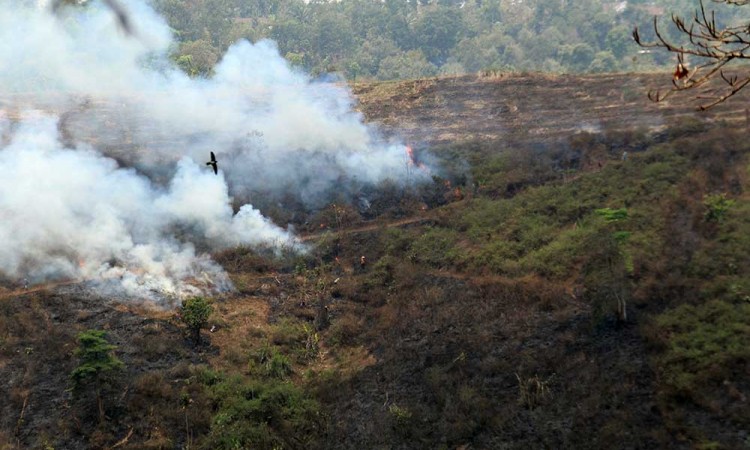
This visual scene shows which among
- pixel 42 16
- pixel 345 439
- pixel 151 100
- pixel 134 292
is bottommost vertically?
pixel 345 439

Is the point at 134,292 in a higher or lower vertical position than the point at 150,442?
higher

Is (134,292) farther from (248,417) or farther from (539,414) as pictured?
(539,414)

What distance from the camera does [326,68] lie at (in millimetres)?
54094

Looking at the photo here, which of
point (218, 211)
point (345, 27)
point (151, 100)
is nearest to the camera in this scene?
point (218, 211)

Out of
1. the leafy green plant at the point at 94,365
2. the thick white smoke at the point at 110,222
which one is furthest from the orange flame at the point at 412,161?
the leafy green plant at the point at 94,365

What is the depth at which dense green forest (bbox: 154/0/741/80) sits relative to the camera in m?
55.3

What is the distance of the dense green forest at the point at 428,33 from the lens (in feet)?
181

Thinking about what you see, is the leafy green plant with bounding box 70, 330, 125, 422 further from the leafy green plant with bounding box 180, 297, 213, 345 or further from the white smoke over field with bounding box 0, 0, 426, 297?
the white smoke over field with bounding box 0, 0, 426, 297

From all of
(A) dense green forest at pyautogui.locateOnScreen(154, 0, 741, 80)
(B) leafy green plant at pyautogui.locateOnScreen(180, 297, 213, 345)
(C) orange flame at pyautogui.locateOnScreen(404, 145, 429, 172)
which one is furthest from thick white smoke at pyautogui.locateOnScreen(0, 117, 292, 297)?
(A) dense green forest at pyautogui.locateOnScreen(154, 0, 741, 80)

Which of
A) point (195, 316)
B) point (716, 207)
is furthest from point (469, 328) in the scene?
point (716, 207)

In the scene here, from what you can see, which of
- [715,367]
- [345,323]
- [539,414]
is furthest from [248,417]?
[715,367]

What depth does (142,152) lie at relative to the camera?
2734 cm

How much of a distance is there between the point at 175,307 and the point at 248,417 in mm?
5365

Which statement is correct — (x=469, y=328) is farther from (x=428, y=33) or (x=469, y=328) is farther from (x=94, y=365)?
(x=428, y=33)
